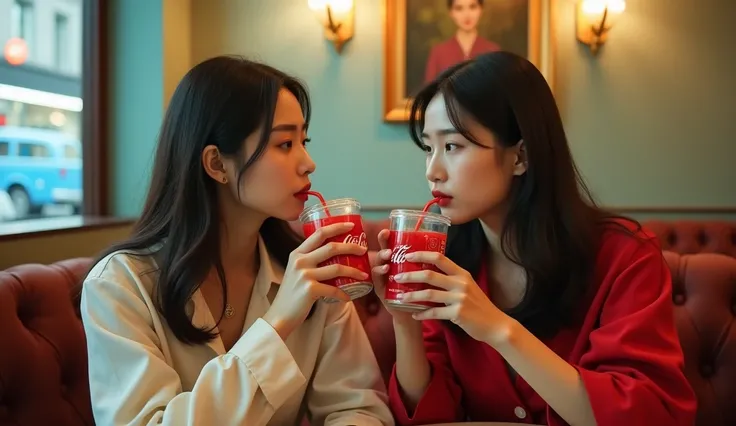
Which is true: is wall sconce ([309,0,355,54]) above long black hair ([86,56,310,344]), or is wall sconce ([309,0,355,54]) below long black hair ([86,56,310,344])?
above

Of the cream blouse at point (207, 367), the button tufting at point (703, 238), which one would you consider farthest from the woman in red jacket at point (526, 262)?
the button tufting at point (703, 238)

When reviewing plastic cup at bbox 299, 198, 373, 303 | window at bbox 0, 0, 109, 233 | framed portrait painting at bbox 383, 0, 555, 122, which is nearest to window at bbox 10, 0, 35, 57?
window at bbox 0, 0, 109, 233

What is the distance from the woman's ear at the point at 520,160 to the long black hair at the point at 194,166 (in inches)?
20.0

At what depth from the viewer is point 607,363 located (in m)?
1.15

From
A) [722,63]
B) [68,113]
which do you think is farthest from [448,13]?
[68,113]

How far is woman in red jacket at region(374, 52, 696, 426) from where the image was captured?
1.17 meters

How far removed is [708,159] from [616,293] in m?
2.65

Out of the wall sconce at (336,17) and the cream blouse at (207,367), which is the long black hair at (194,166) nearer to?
the cream blouse at (207,367)

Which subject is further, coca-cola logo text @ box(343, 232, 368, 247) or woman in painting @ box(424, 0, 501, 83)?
woman in painting @ box(424, 0, 501, 83)

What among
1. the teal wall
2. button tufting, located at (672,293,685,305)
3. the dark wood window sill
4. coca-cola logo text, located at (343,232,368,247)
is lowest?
button tufting, located at (672,293,685,305)

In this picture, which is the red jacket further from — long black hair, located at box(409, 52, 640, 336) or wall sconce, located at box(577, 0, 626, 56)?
wall sconce, located at box(577, 0, 626, 56)

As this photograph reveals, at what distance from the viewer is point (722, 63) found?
11.1 ft

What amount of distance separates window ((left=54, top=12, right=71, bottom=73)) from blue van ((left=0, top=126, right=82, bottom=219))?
35 cm

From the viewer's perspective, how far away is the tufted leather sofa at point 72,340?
1373 millimetres
